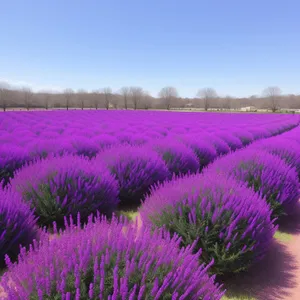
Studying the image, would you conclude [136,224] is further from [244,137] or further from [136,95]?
[136,95]

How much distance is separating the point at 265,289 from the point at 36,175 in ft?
10.0

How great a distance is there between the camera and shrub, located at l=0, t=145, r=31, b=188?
4.59 m

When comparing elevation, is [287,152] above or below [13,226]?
above

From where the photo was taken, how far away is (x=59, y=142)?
625cm

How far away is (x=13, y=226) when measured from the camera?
8.55 feet

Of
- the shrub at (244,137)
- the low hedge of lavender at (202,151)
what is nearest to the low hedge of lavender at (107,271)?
the low hedge of lavender at (202,151)

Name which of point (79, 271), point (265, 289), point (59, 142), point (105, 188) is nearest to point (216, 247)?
point (265, 289)

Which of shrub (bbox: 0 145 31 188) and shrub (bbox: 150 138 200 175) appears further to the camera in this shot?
shrub (bbox: 150 138 200 175)

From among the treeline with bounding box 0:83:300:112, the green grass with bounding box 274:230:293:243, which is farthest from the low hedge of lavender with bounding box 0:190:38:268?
the treeline with bounding box 0:83:300:112

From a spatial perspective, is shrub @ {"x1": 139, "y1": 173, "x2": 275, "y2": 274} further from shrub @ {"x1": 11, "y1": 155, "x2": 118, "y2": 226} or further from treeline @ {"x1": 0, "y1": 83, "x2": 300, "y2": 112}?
treeline @ {"x1": 0, "y1": 83, "x2": 300, "y2": 112}

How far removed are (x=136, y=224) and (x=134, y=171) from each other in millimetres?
2823

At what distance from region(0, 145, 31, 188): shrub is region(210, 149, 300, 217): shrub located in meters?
3.74

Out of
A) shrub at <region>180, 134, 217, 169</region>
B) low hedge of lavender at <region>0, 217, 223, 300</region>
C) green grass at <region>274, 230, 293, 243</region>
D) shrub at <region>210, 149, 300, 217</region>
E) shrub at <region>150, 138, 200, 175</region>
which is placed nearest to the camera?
low hedge of lavender at <region>0, 217, 223, 300</region>

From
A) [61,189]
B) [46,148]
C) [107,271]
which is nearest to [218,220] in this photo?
[107,271]
